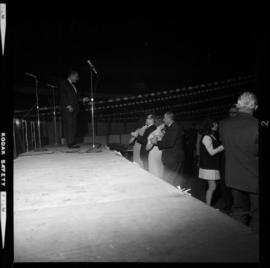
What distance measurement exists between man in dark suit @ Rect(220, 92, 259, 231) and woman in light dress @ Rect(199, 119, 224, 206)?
145 cm

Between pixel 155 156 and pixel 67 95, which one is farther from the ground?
pixel 67 95

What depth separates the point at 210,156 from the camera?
14.9 ft

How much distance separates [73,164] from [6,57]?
8.93ft

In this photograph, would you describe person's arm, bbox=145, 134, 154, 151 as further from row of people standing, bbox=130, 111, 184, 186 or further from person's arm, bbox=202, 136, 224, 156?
person's arm, bbox=202, 136, 224, 156

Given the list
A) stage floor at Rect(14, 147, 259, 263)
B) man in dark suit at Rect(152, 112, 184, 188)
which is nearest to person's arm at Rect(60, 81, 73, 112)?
man in dark suit at Rect(152, 112, 184, 188)

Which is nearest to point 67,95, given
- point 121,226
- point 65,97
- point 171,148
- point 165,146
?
point 65,97

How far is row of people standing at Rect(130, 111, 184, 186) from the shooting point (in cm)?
501

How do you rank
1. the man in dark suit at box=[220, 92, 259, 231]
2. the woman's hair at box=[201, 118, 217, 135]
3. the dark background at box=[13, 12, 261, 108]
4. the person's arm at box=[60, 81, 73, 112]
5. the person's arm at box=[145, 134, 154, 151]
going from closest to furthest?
the man in dark suit at box=[220, 92, 259, 231] < the woman's hair at box=[201, 118, 217, 135] < the person's arm at box=[60, 81, 73, 112] < the person's arm at box=[145, 134, 154, 151] < the dark background at box=[13, 12, 261, 108]

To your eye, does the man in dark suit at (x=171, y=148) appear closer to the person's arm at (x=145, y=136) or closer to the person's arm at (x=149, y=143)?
the person's arm at (x=149, y=143)

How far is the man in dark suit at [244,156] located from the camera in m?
2.79

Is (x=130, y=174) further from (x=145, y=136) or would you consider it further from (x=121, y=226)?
(x=145, y=136)

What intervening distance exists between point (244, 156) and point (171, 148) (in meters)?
2.27

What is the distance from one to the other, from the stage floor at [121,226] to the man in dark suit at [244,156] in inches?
41.7

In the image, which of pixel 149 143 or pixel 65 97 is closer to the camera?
pixel 65 97
